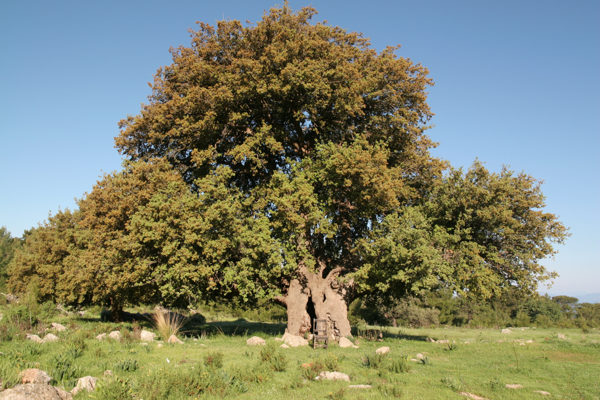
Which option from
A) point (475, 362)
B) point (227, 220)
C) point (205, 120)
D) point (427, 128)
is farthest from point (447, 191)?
point (205, 120)

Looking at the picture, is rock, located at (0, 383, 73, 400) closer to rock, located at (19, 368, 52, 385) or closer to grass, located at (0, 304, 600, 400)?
rock, located at (19, 368, 52, 385)

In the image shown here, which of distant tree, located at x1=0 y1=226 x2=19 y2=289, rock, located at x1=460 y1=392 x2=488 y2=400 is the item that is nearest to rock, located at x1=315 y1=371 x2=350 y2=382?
rock, located at x1=460 y1=392 x2=488 y2=400

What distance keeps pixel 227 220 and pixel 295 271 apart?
5375 mm

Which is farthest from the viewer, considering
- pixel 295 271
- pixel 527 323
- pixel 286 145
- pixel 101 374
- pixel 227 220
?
pixel 527 323

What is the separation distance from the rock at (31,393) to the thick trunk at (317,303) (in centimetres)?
1463

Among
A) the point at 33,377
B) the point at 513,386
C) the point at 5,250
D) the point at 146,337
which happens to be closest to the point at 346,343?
the point at 513,386

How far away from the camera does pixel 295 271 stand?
21406 mm

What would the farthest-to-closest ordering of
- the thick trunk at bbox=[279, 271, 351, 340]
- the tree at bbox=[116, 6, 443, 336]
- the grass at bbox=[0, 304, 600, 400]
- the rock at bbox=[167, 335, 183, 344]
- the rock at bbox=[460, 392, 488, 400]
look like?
the thick trunk at bbox=[279, 271, 351, 340] → the tree at bbox=[116, 6, 443, 336] → the rock at bbox=[167, 335, 183, 344] → the rock at bbox=[460, 392, 488, 400] → the grass at bbox=[0, 304, 600, 400]

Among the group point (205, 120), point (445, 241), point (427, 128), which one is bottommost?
point (445, 241)

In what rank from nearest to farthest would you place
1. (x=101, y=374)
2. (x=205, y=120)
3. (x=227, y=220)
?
(x=101, y=374), (x=227, y=220), (x=205, y=120)

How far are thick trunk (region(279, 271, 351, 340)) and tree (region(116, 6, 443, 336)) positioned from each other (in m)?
0.06

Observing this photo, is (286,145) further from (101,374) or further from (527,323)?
(527,323)

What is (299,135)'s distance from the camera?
941 inches

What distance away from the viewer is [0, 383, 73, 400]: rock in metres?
7.01
